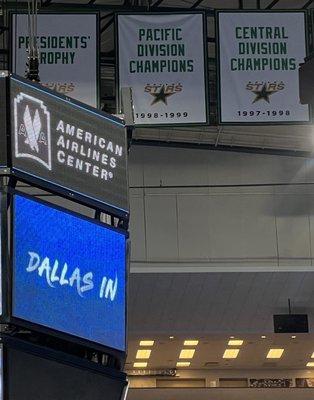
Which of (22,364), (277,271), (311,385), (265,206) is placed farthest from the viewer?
(311,385)

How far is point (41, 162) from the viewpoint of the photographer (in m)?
9.23

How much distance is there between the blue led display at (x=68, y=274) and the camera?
8.73m

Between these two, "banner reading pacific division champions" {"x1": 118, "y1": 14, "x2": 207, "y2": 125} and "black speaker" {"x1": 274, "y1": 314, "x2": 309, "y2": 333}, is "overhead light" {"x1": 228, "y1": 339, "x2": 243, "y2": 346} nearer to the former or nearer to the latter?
"black speaker" {"x1": 274, "y1": 314, "x2": 309, "y2": 333}

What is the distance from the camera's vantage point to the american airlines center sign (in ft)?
30.1

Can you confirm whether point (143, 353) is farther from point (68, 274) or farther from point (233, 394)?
point (68, 274)

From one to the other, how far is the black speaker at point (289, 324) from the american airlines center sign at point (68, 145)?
15208 millimetres

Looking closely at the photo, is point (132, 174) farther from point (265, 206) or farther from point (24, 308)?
point (24, 308)

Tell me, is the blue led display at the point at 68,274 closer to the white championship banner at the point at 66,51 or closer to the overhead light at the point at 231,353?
the white championship banner at the point at 66,51

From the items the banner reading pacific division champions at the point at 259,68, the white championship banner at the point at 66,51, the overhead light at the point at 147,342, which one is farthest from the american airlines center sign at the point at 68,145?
the overhead light at the point at 147,342

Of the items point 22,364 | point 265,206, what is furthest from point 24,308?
point 265,206

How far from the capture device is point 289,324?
81.0 ft

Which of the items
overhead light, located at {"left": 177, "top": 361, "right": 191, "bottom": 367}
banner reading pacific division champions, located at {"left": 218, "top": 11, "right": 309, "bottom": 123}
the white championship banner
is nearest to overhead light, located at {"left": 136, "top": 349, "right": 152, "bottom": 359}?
overhead light, located at {"left": 177, "top": 361, "right": 191, "bottom": 367}

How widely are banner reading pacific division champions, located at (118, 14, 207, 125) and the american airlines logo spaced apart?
783 cm

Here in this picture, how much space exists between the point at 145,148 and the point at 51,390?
18.2 metres
